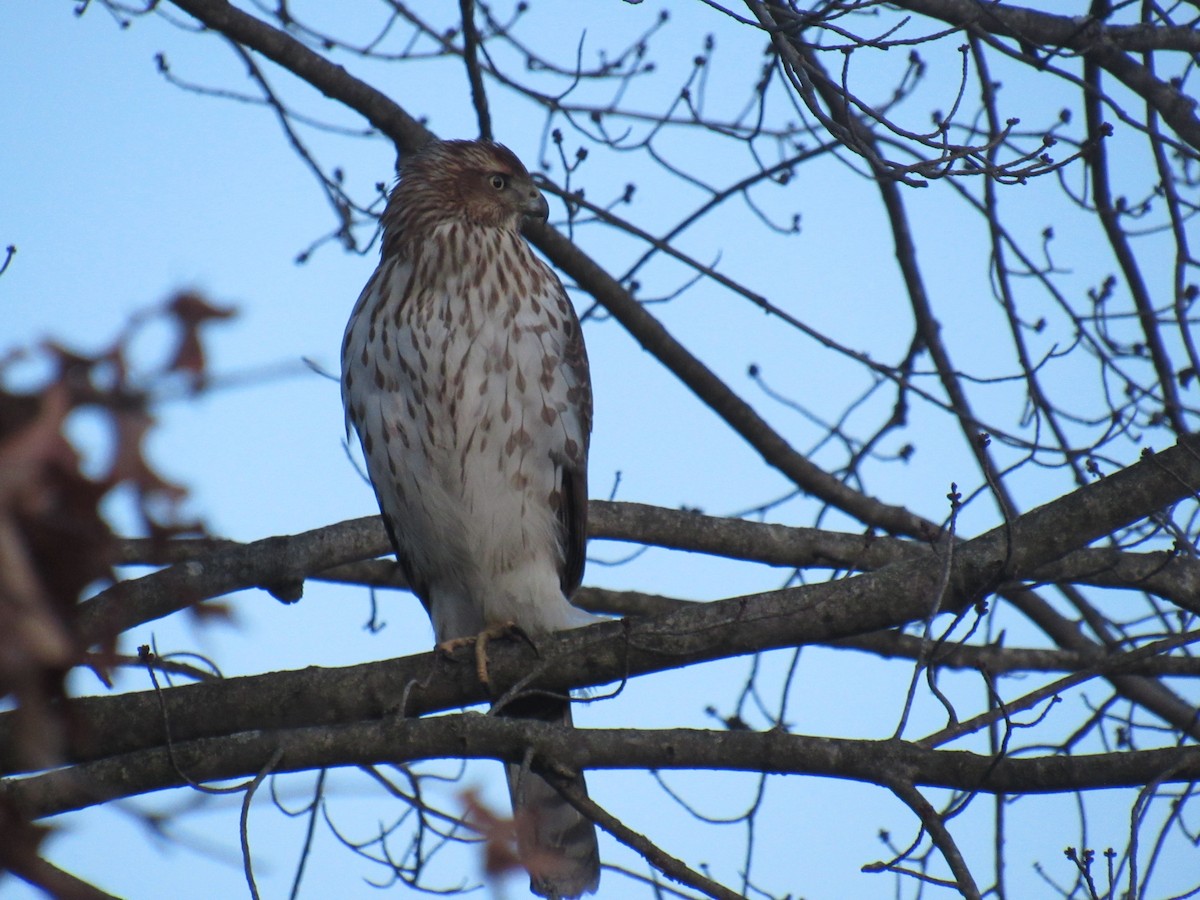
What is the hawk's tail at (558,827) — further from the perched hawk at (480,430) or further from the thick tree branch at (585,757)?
the thick tree branch at (585,757)

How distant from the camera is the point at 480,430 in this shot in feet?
14.2

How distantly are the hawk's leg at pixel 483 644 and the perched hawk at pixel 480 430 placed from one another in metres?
0.19

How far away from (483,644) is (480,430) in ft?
2.47

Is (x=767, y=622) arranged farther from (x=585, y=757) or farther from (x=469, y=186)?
(x=469, y=186)

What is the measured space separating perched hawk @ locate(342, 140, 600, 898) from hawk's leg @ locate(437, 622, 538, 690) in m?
0.19

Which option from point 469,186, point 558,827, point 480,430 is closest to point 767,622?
point 558,827

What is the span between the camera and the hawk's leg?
12.3 ft

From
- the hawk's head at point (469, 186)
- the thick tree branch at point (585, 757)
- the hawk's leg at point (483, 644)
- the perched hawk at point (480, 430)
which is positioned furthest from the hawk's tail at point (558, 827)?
the hawk's head at point (469, 186)

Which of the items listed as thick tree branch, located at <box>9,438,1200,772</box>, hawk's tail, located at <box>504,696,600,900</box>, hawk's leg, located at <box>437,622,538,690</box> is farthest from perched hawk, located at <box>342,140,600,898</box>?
thick tree branch, located at <box>9,438,1200,772</box>

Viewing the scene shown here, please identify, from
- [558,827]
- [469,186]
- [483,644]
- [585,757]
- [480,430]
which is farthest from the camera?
[469,186]

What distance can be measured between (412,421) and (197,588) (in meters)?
0.82

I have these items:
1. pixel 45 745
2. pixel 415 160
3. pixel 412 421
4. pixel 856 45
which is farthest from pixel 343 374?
pixel 45 745

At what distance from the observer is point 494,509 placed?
14.7ft

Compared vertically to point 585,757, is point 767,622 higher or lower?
higher
